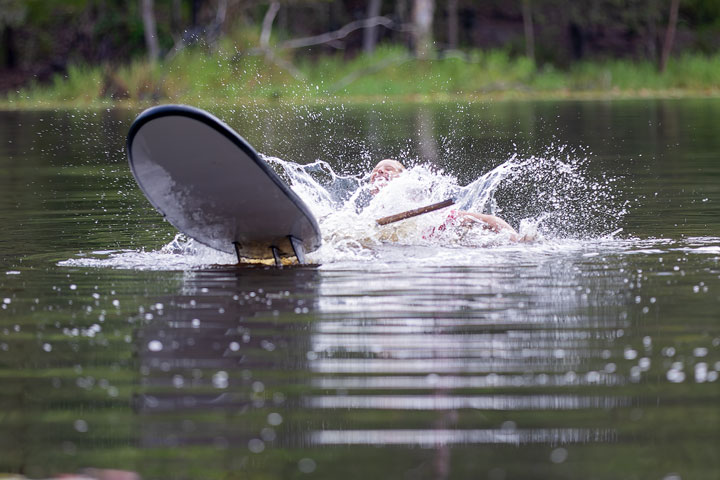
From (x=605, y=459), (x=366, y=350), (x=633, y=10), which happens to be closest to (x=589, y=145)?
(x=366, y=350)

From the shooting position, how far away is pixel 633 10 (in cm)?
4575

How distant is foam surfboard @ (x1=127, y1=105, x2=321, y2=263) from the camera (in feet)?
28.8

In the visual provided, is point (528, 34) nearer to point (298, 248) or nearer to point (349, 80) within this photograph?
point (349, 80)

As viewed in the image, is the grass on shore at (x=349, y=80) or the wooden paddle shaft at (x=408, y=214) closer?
the wooden paddle shaft at (x=408, y=214)

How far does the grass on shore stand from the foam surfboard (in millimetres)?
22435

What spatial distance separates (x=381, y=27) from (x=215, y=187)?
132 ft

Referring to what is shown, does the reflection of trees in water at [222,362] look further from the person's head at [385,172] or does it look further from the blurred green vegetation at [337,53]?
the blurred green vegetation at [337,53]

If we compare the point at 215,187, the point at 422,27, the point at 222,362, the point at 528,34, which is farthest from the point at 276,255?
the point at 528,34

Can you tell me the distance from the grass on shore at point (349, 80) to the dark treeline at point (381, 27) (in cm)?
229

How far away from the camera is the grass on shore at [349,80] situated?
33.8 metres

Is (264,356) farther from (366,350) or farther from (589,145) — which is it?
→ (589,145)

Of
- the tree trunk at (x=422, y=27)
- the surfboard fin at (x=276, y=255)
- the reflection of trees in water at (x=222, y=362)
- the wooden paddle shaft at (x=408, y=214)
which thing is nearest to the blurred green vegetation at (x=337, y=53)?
the tree trunk at (x=422, y=27)

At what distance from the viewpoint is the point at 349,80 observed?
117 ft

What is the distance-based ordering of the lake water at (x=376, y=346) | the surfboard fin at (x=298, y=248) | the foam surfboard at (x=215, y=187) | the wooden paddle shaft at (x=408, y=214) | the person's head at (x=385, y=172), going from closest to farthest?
the lake water at (x=376, y=346)
the foam surfboard at (x=215, y=187)
the surfboard fin at (x=298, y=248)
the wooden paddle shaft at (x=408, y=214)
the person's head at (x=385, y=172)
